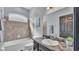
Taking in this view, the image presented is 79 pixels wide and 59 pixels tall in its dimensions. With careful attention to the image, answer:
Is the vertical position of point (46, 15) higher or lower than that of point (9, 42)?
higher

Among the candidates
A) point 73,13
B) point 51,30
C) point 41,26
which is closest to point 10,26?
point 41,26

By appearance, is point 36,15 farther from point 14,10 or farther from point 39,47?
point 39,47

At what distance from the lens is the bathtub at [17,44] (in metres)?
1.29

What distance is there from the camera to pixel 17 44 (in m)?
1.30

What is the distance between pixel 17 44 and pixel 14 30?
0.56ft

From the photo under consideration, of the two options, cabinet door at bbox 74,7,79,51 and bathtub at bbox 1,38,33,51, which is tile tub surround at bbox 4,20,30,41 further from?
cabinet door at bbox 74,7,79,51

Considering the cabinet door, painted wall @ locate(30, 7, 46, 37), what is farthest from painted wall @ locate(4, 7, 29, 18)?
the cabinet door

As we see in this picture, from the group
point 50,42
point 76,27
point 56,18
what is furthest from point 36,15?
point 76,27

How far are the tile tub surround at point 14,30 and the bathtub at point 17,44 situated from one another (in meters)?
0.05

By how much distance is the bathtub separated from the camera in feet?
4.22

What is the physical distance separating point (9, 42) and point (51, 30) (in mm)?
517
